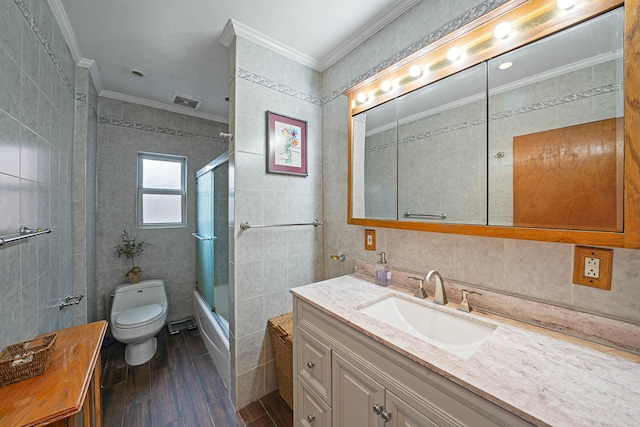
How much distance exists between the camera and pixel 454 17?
1166mm

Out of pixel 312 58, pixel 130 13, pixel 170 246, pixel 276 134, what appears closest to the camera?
pixel 130 13

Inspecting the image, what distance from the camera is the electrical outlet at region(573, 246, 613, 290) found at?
30.7 inches

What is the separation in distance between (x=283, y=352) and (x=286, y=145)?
1451mm

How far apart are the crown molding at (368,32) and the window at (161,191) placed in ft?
6.77

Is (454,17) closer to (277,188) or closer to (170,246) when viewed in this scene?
(277,188)

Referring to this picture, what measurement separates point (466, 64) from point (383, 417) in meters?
1.45

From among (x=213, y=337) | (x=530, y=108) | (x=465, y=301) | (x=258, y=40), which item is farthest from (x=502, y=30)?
(x=213, y=337)

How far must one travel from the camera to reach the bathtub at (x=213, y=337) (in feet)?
5.76

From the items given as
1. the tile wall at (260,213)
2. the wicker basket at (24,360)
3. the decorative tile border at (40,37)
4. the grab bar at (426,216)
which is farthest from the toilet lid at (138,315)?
the grab bar at (426,216)

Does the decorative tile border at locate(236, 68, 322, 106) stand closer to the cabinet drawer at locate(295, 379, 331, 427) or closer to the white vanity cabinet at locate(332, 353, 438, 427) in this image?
the white vanity cabinet at locate(332, 353, 438, 427)

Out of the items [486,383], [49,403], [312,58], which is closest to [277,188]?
[312,58]

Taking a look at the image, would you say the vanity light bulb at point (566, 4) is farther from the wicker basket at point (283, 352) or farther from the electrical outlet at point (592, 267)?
the wicker basket at point (283, 352)

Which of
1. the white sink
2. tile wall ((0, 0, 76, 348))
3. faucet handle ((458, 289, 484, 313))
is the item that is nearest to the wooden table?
tile wall ((0, 0, 76, 348))

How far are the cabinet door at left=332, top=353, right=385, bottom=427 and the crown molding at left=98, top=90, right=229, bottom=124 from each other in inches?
119
